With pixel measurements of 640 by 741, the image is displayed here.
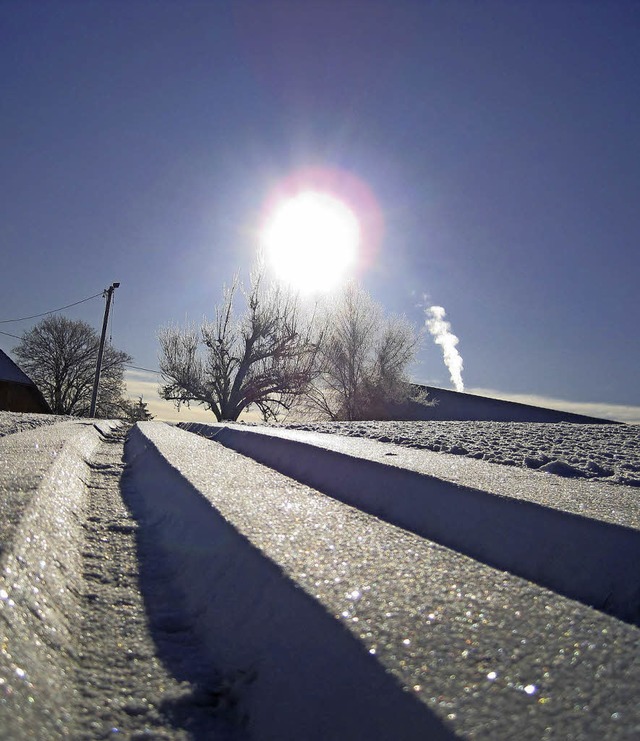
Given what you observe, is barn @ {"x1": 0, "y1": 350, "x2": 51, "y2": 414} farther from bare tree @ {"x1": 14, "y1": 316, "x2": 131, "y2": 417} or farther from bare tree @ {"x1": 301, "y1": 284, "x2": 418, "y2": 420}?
bare tree @ {"x1": 301, "y1": 284, "x2": 418, "y2": 420}

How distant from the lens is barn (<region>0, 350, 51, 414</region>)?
20.3 m

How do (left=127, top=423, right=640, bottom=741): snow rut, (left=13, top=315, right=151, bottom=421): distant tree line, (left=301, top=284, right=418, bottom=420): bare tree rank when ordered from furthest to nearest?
(left=13, top=315, right=151, bottom=421): distant tree line → (left=301, top=284, right=418, bottom=420): bare tree → (left=127, top=423, right=640, bottom=741): snow rut

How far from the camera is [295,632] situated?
0.51 metres

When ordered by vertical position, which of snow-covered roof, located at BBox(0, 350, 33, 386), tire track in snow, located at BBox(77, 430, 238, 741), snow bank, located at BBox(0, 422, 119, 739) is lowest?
tire track in snow, located at BBox(77, 430, 238, 741)

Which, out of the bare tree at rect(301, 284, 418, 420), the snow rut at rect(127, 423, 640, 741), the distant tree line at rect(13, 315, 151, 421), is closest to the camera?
the snow rut at rect(127, 423, 640, 741)

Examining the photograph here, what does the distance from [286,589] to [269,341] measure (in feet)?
62.9

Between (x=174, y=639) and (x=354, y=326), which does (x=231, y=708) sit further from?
(x=354, y=326)

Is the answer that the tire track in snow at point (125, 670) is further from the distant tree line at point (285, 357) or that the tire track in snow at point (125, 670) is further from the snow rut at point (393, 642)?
the distant tree line at point (285, 357)

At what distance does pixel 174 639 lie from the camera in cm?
61

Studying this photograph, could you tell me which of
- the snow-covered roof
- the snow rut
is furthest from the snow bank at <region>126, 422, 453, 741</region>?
the snow-covered roof

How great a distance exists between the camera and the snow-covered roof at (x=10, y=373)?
20062 millimetres

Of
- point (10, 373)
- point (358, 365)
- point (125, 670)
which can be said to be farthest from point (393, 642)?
point (10, 373)

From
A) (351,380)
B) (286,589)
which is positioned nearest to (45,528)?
(286,589)

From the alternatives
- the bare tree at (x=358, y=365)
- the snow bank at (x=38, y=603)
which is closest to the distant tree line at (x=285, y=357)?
the bare tree at (x=358, y=365)
